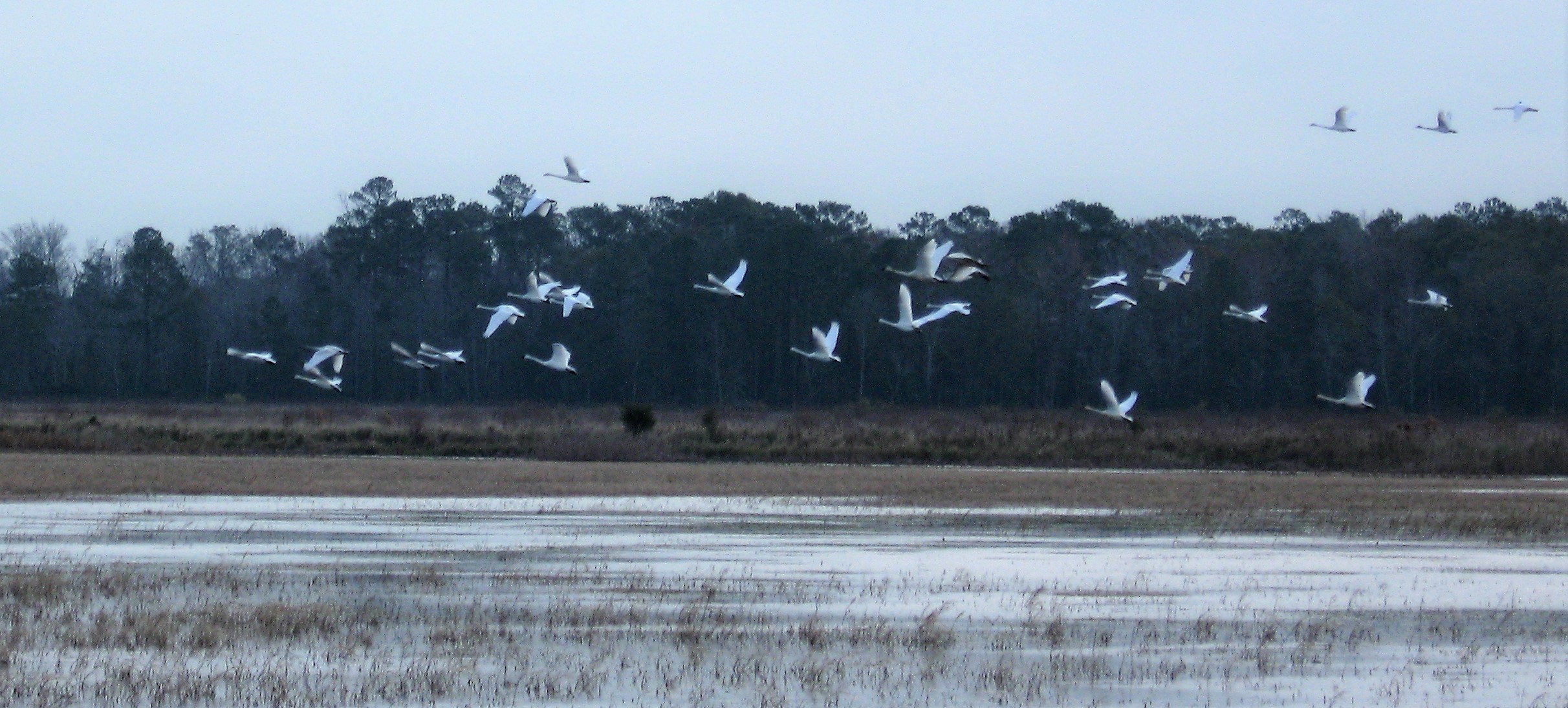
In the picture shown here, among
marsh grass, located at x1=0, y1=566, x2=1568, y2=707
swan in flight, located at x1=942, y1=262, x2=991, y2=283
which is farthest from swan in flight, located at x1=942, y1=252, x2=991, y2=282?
marsh grass, located at x1=0, y1=566, x2=1568, y2=707

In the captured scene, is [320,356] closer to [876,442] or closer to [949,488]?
[949,488]

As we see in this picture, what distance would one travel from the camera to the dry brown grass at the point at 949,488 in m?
29.0

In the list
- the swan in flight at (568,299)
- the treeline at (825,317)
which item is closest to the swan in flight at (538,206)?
the swan in flight at (568,299)

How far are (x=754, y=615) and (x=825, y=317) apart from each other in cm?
7680

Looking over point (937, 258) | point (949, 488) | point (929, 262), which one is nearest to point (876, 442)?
point (949, 488)

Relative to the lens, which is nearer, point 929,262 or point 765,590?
point 765,590

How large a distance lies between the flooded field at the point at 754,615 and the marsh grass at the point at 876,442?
71.2 ft

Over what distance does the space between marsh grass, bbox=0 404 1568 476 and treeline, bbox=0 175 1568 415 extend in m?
27.6

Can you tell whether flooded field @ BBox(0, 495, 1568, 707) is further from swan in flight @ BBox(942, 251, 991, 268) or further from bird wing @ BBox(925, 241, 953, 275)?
bird wing @ BBox(925, 241, 953, 275)

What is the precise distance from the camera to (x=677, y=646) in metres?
15.5

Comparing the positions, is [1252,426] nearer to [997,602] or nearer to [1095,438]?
Answer: [1095,438]

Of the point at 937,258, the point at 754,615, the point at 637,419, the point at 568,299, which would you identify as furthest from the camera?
the point at 637,419

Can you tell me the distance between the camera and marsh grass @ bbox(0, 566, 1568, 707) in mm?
13516

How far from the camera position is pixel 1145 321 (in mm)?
93125
